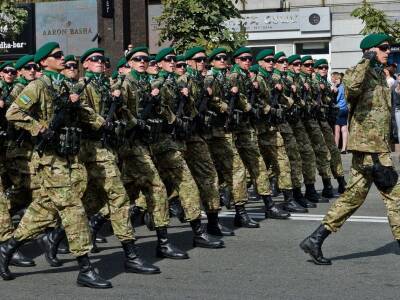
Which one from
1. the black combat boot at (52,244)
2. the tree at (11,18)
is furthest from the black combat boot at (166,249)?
the tree at (11,18)

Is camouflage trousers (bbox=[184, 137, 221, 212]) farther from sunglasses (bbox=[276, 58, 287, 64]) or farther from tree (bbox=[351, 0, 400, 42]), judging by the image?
tree (bbox=[351, 0, 400, 42])

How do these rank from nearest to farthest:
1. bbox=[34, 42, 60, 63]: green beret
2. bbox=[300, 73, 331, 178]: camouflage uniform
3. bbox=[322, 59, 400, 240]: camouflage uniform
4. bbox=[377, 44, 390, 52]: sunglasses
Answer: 1. bbox=[34, 42, 60, 63]: green beret
2. bbox=[322, 59, 400, 240]: camouflage uniform
3. bbox=[377, 44, 390, 52]: sunglasses
4. bbox=[300, 73, 331, 178]: camouflage uniform

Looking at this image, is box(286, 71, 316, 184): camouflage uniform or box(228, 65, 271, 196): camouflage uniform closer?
box(228, 65, 271, 196): camouflage uniform

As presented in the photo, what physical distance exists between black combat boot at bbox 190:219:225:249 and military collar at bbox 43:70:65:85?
6.98ft

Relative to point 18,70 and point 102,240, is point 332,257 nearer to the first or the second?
point 102,240

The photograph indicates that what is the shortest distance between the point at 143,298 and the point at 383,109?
2.69 meters

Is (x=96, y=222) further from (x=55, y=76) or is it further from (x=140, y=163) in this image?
(x=55, y=76)

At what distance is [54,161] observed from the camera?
681cm

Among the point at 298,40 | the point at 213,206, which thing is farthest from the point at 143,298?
the point at 298,40

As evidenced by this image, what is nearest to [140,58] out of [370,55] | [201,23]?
[370,55]

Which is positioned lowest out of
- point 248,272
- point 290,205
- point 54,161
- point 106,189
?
point 248,272

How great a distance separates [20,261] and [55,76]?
1805mm

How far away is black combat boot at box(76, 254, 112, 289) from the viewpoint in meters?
6.64

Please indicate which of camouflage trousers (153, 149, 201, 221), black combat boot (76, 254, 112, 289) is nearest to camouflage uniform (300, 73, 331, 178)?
camouflage trousers (153, 149, 201, 221)
